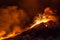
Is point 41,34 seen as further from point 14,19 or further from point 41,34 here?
point 14,19

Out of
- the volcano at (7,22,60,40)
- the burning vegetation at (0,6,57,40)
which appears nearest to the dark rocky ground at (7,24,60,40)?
the volcano at (7,22,60,40)

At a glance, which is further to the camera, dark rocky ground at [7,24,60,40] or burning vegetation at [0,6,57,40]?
burning vegetation at [0,6,57,40]

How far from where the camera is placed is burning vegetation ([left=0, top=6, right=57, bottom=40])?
487 centimetres

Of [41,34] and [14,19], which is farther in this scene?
[14,19]

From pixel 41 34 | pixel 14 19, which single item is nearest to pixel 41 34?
pixel 41 34

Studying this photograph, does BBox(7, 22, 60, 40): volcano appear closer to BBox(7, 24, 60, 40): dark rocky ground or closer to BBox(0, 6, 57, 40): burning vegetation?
BBox(7, 24, 60, 40): dark rocky ground

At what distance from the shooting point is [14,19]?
5121mm

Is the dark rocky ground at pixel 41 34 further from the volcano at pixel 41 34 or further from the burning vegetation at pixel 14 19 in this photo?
the burning vegetation at pixel 14 19

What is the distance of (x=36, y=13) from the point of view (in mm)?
5637

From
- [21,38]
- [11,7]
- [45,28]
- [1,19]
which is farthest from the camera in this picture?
[11,7]

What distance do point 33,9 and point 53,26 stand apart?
1.68 m

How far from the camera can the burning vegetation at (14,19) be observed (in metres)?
4.87

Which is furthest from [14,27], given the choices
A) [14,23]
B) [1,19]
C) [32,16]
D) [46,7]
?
[46,7]

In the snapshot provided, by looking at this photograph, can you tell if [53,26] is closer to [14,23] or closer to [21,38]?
[21,38]
